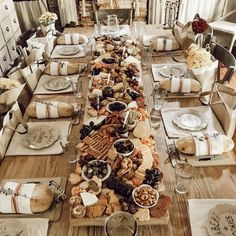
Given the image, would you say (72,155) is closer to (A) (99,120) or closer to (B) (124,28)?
(A) (99,120)

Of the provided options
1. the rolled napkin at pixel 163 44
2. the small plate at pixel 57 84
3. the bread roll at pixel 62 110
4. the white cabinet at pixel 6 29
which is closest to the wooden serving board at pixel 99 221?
the bread roll at pixel 62 110

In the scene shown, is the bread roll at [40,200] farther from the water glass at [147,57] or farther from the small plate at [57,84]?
the water glass at [147,57]

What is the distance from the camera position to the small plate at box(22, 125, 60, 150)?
140 centimetres

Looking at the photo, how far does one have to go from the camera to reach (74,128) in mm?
1526

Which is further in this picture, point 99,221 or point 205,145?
point 205,145

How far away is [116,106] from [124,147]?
1.23ft

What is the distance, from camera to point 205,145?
4.17 feet

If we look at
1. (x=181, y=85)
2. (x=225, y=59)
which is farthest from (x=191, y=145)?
(x=225, y=59)

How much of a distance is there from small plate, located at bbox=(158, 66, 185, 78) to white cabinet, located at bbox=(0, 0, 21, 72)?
6.63 feet

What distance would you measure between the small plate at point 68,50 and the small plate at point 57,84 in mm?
481

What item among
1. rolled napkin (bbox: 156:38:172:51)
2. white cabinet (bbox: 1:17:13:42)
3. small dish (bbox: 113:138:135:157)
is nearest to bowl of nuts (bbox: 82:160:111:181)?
small dish (bbox: 113:138:135:157)

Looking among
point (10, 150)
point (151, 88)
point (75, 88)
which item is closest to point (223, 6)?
point (151, 88)

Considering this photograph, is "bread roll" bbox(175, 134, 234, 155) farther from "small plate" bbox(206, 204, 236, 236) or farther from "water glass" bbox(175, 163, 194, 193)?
"small plate" bbox(206, 204, 236, 236)

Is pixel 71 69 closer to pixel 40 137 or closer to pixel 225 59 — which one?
pixel 40 137
